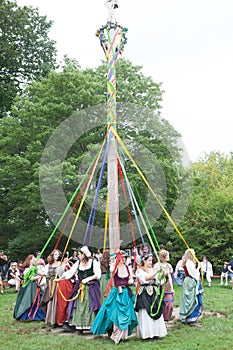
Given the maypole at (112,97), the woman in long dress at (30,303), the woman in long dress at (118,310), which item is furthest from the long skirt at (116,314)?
the woman in long dress at (30,303)

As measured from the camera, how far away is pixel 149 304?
5.75 metres

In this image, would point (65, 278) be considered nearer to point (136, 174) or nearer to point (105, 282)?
point (105, 282)

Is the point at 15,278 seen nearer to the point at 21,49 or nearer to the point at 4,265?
the point at 4,265

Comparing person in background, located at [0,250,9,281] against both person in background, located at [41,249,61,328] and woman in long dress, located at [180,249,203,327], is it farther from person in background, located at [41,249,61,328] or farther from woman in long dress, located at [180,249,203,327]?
woman in long dress, located at [180,249,203,327]

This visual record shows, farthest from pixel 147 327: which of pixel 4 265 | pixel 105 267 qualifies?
pixel 4 265

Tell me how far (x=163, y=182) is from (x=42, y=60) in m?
9.04

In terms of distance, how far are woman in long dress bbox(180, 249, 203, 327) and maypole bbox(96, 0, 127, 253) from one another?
145cm

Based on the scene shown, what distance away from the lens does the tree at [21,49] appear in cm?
1808

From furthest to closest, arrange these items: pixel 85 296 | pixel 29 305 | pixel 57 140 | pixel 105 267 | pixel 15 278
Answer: pixel 57 140 → pixel 15 278 → pixel 29 305 → pixel 105 267 → pixel 85 296

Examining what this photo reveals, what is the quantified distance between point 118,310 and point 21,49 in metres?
15.9

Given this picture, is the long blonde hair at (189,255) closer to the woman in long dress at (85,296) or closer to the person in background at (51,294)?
the woman in long dress at (85,296)

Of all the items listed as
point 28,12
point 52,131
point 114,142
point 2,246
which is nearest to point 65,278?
point 114,142

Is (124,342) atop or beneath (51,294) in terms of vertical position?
A: beneath

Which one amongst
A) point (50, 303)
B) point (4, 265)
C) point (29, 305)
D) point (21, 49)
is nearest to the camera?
point (50, 303)
